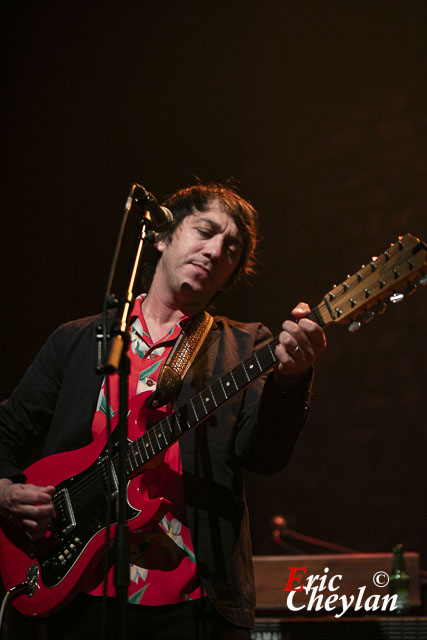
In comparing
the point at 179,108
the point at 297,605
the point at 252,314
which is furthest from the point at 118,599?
the point at 179,108

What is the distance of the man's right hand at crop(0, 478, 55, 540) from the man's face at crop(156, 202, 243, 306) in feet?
2.67

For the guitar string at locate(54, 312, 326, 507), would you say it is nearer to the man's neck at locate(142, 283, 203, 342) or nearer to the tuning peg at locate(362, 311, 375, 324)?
the tuning peg at locate(362, 311, 375, 324)

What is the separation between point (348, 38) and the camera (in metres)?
3.83

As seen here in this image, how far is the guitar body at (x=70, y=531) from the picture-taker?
164 centimetres

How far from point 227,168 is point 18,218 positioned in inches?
50.4

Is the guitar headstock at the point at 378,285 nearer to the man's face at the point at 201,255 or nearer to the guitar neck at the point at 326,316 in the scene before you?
Answer: the guitar neck at the point at 326,316

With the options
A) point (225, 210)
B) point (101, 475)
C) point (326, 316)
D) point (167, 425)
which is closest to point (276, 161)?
point (225, 210)

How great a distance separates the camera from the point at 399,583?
2439mm

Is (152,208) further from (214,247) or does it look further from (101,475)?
(101,475)

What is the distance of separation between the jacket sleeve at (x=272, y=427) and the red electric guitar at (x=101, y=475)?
91 millimetres

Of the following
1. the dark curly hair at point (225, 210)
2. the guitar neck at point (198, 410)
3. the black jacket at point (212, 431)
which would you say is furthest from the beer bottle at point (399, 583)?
the dark curly hair at point (225, 210)

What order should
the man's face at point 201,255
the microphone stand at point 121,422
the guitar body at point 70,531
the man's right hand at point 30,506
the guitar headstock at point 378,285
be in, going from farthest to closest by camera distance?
the man's face at point 201,255, the man's right hand at point 30,506, the guitar body at point 70,531, the guitar headstock at point 378,285, the microphone stand at point 121,422

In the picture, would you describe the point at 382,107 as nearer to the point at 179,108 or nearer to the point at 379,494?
the point at 179,108

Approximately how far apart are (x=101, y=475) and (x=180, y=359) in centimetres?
43
